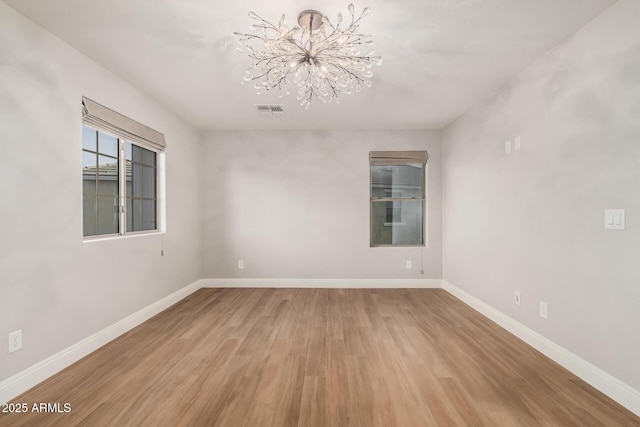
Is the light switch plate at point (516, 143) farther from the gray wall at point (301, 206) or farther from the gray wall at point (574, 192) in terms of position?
the gray wall at point (301, 206)

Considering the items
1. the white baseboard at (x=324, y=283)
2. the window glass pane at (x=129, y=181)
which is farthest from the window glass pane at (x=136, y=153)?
the white baseboard at (x=324, y=283)

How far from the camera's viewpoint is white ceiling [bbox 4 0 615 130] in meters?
1.88

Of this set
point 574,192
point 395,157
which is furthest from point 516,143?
point 395,157

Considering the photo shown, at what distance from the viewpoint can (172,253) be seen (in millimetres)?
3838

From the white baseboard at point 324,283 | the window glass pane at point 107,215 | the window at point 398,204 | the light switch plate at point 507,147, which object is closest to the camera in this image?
the window glass pane at point 107,215

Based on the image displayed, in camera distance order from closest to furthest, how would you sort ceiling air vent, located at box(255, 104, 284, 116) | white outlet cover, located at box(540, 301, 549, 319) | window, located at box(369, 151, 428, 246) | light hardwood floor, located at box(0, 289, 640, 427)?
1. light hardwood floor, located at box(0, 289, 640, 427)
2. white outlet cover, located at box(540, 301, 549, 319)
3. ceiling air vent, located at box(255, 104, 284, 116)
4. window, located at box(369, 151, 428, 246)

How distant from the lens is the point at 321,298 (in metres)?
4.05

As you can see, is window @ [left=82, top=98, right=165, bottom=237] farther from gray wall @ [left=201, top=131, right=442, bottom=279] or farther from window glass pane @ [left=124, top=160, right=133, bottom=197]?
gray wall @ [left=201, top=131, right=442, bottom=279]

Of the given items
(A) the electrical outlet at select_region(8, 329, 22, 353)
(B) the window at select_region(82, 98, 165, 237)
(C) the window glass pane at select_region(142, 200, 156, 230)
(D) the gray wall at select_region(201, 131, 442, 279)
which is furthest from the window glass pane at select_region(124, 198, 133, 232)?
(D) the gray wall at select_region(201, 131, 442, 279)

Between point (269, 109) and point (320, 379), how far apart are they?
Answer: 302 cm

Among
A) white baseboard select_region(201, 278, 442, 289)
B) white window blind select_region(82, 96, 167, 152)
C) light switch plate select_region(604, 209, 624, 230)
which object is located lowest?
white baseboard select_region(201, 278, 442, 289)

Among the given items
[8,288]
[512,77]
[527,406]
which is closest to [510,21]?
[512,77]

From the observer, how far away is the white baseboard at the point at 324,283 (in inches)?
180

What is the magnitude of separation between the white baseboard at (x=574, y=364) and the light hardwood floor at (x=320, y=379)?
2.3 inches
